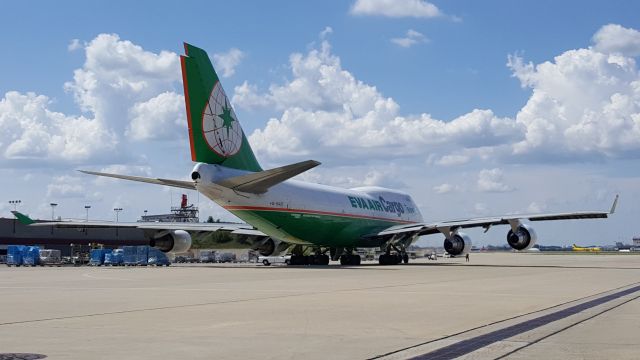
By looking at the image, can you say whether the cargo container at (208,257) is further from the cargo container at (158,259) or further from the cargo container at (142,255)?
the cargo container at (158,259)

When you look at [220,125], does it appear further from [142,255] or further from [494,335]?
[494,335]

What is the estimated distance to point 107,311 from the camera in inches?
568

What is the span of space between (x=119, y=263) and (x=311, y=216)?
908 inches

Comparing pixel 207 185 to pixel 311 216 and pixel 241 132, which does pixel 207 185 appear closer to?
pixel 241 132

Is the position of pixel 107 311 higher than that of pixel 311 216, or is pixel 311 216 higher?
pixel 311 216

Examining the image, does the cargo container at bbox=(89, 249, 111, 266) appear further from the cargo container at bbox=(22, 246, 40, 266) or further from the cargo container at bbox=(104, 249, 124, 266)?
the cargo container at bbox=(22, 246, 40, 266)

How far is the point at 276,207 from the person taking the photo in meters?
39.7

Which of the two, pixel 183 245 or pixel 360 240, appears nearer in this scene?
pixel 183 245

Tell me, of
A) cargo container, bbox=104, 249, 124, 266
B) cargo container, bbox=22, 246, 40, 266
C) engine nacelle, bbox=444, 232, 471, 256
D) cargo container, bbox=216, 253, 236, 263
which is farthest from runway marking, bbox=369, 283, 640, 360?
cargo container, bbox=216, 253, 236, 263

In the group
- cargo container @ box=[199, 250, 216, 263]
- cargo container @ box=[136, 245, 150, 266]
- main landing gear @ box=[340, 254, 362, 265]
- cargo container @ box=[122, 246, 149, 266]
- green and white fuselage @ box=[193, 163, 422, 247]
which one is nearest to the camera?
green and white fuselage @ box=[193, 163, 422, 247]

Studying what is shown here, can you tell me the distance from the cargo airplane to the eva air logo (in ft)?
0.16

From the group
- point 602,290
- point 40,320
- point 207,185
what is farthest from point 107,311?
point 207,185

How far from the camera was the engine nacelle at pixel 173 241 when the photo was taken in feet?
149

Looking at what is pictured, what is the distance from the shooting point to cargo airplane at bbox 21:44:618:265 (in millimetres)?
36125
